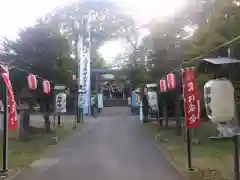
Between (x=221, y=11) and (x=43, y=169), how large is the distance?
7690mm

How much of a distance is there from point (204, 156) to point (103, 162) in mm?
3463

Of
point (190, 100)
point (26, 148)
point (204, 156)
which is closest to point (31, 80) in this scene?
point (26, 148)

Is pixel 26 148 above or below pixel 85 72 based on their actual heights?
below

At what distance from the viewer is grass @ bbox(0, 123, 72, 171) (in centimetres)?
1339

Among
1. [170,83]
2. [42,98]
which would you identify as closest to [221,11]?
[170,83]

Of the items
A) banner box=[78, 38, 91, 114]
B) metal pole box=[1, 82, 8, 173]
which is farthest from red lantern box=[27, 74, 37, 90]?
banner box=[78, 38, 91, 114]

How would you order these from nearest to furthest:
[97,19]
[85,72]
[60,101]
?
[60,101] < [85,72] < [97,19]

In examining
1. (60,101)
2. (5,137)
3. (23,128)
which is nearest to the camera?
(5,137)

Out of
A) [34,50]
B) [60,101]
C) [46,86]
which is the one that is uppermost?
[34,50]

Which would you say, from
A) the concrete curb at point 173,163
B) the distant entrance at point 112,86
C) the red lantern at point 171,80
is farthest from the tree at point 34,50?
the distant entrance at point 112,86

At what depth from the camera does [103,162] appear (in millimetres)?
13250

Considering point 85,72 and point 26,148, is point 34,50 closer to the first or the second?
point 26,148

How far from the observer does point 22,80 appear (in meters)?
20.0

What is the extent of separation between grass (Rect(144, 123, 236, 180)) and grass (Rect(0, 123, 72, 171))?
16.1 ft
